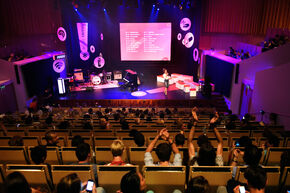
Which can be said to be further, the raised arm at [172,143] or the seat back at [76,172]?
the raised arm at [172,143]

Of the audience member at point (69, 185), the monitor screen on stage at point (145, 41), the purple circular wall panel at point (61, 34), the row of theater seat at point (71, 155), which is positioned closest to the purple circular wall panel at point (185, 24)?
the monitor screen on stage at point (145, 41)

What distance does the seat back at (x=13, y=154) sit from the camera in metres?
4.06

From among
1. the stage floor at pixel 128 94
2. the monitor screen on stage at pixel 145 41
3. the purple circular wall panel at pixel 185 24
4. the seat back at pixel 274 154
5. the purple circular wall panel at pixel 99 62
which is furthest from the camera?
the purple circular wall panel at pixel 99 62

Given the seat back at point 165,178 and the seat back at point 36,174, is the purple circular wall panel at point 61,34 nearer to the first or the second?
the seat back at point 36,174

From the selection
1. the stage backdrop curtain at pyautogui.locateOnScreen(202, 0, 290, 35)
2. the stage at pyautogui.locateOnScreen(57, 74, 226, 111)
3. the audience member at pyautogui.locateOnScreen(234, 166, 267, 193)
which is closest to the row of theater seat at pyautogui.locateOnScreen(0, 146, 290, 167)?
the audience member at pyautogui.locateOnScreen(234, 166, 267, 193)

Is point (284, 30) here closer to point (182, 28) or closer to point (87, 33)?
point (182, 28)

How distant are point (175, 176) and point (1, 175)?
2.56 m

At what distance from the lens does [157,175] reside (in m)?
2.95

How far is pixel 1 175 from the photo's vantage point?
3.26 meters

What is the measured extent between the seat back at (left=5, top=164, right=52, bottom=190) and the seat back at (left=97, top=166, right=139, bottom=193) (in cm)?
76

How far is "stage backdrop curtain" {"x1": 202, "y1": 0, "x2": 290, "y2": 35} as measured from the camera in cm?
1189

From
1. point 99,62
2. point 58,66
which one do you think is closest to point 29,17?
point 58,66

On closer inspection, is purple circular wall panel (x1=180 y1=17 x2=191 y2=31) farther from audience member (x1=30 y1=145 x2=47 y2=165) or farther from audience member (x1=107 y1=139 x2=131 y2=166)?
audience member (x1=30 y1=145 x2=47 y2=165)

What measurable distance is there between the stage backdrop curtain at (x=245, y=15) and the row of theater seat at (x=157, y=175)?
11.6 meters
